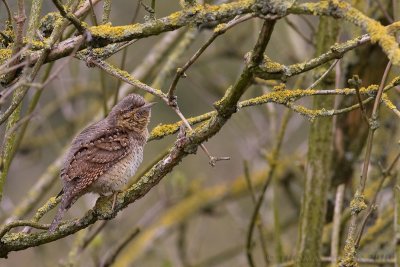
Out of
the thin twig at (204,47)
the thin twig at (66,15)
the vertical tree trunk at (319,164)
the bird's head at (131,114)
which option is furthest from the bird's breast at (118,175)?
the thin twig at (66,15)

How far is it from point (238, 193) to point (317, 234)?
2786 mm

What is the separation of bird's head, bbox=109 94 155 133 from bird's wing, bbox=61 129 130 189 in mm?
116

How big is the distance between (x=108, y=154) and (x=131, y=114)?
14.3 inches

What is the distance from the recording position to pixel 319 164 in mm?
4617

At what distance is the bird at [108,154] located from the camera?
4012 mm

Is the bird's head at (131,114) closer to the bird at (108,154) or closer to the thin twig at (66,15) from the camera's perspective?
the bird at (108,154)

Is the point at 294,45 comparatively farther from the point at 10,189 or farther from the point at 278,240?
the point at 10,189

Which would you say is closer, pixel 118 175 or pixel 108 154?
pixel 118 175

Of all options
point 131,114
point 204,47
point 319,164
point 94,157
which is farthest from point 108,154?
point 204,47

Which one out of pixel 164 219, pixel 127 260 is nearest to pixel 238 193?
pixel 164 219

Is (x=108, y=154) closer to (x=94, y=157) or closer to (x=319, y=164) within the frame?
(x=94, y=157)

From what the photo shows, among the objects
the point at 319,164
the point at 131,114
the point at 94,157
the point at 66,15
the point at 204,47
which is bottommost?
the point at 204,47

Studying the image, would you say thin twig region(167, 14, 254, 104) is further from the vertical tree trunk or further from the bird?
the vertical tree trunk

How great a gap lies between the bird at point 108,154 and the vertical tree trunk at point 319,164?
1045 millimetres
